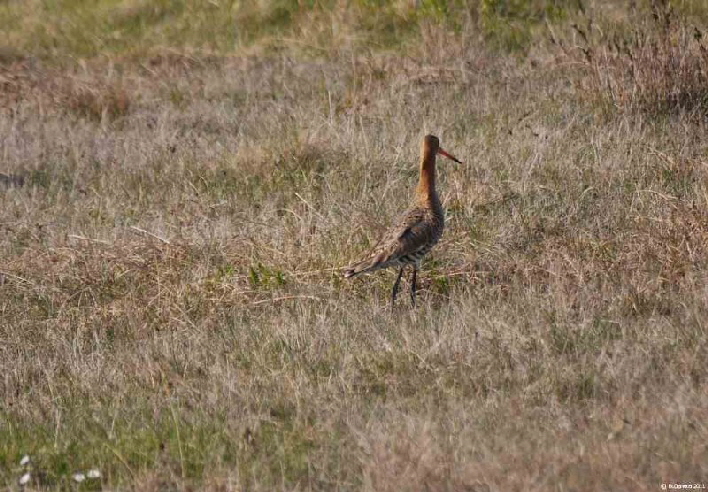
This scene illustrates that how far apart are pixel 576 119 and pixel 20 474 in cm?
642

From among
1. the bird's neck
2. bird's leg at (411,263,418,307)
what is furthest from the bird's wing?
the bird's neck

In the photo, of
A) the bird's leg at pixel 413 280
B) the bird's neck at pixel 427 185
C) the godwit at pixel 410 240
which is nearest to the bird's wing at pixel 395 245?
the godwit at pixel 410 240

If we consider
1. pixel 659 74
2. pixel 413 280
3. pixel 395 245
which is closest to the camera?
pixel 395 245

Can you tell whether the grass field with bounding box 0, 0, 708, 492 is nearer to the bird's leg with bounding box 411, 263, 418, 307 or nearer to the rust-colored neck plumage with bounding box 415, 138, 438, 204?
the bird's leg with bounding box 411, 263, 418, 307

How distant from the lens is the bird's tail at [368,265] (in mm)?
6900

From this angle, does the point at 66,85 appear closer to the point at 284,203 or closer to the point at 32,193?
the point at 32,193

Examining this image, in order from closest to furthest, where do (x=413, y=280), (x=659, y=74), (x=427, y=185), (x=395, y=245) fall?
1. (x=395, y=245)
2. (x=413, y=280)
3. (x=427, y=185)
4. (x=659, y=74)

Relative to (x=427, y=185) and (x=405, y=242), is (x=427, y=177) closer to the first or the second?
(x=427, y=185)

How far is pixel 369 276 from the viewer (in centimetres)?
760

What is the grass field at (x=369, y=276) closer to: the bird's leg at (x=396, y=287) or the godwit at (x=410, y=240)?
the bird's leg at (x=396, y=287)

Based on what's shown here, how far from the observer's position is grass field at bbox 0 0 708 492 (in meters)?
4.88

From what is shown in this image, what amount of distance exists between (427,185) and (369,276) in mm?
662

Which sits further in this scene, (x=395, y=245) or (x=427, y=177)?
(x=427, y=177)

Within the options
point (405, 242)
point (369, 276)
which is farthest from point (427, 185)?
point (405, 242)
